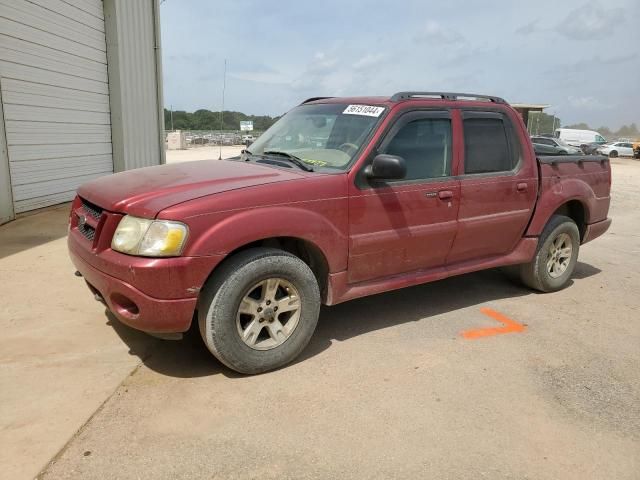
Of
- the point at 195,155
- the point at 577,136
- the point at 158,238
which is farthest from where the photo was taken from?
the point at 577,136

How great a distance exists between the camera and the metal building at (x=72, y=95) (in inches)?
307

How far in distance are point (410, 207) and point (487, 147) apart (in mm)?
1109

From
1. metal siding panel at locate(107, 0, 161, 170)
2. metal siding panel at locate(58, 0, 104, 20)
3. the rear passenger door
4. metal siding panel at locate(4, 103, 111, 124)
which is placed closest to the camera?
the rear passenger door

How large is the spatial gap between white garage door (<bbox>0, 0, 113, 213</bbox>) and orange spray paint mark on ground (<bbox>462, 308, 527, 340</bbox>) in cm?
694

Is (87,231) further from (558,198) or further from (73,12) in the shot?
(73,12)

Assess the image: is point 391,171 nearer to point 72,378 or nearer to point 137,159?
point 72,378

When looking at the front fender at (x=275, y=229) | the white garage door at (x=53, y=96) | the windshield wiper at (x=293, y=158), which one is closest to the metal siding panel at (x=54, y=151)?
the white garage door at (x=53, y=96)

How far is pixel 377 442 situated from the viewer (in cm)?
273

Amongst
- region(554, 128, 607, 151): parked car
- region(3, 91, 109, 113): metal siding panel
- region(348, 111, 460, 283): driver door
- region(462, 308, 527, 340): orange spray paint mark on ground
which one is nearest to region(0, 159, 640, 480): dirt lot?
region(462, 308, 527, 340): orange spray paint mark on ground

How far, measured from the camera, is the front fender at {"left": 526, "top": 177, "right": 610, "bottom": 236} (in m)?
4.94

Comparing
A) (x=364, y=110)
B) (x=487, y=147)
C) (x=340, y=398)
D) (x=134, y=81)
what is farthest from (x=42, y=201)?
(x=340, y=398)

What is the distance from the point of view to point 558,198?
5066mm

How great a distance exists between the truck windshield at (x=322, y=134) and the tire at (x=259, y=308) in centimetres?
88

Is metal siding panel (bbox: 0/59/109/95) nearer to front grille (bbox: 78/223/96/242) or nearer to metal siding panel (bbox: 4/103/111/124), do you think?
metal siding panel (bbox: 4/103/111/124)
